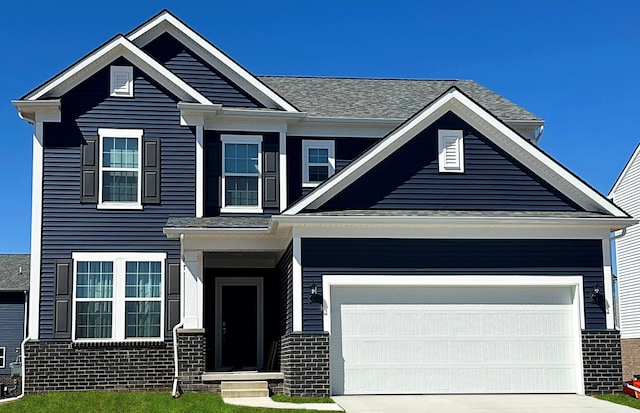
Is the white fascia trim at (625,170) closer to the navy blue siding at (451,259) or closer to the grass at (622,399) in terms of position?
the navy blue siding at (451,259)

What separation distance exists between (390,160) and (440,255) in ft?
7.20

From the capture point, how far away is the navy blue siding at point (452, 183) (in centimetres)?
1758

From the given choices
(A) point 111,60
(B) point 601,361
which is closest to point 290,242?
(A) point 111,60

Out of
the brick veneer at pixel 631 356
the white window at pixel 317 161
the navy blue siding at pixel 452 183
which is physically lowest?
the brick veneer at pixel 631 356

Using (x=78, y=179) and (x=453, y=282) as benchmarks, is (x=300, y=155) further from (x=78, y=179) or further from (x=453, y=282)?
(x=453, y=282)

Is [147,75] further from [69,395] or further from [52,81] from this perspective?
[69,395]

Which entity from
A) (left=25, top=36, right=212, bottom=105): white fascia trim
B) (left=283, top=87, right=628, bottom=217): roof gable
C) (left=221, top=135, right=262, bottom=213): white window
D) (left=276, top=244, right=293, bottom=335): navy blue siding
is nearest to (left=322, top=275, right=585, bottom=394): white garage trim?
(left=276, top=244, right=293, bottom=335): navy blue siding

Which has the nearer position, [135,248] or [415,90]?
[135,248]

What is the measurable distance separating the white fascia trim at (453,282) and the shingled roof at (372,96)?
573 cm

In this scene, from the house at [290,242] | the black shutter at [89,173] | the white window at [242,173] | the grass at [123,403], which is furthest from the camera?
the white window at [242,173]

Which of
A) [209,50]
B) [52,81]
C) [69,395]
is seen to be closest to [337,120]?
[209,50]

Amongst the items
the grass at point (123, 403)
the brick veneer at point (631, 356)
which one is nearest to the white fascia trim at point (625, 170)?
the brick veneer at point (631, 356)

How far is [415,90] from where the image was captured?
80.2 feet

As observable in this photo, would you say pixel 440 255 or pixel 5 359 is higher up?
pixel 440 255
